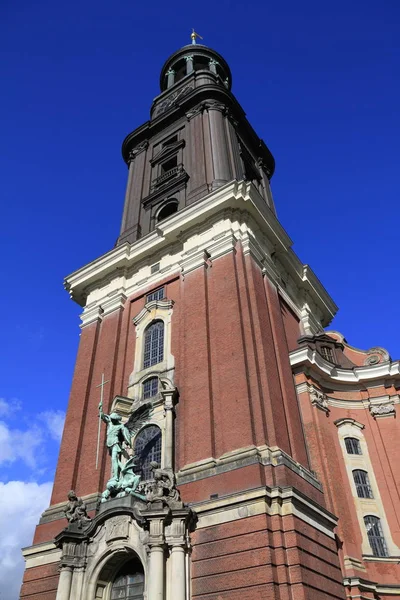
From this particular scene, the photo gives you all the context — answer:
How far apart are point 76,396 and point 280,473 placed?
9.34 meters

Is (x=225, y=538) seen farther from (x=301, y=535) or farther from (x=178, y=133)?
(x=178, y=133)

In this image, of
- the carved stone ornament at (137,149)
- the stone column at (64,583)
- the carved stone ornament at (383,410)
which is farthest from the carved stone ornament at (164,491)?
the carved stone ornament at (137,149)

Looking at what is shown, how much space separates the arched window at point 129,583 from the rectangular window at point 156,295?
994cm

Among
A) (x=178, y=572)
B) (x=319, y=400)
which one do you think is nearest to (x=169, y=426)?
(x=178, y=572)

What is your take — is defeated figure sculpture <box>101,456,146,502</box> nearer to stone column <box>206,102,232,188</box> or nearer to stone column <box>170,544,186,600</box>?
stone column <box>170,544,186,600</box>

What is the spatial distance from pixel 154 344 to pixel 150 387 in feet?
6.39

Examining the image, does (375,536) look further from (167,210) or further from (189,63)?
(189,63)

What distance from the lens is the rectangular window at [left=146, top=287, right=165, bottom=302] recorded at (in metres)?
21.1

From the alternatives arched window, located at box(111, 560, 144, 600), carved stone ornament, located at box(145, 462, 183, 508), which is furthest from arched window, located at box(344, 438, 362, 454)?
arched window, located at box(111, 560, 144, 600)

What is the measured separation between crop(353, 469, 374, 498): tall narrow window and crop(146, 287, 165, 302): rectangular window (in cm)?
960

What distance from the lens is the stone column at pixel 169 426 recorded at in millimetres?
15695

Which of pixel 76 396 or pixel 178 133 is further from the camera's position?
pixel 178 133

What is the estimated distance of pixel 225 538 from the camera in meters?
12.7

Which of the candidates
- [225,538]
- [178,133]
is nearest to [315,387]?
[225,538]
